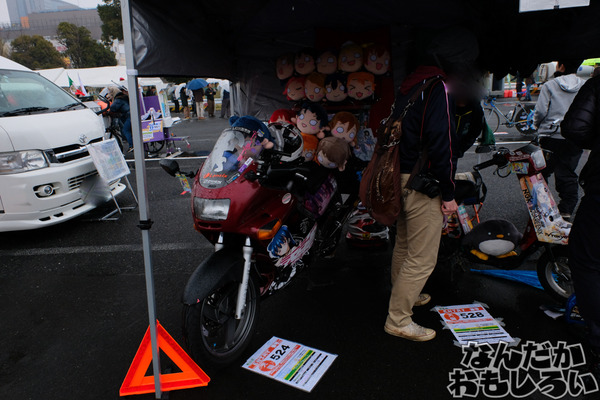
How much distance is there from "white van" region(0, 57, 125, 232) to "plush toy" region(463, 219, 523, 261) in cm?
459

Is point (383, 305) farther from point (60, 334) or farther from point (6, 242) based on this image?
point (6, 242)

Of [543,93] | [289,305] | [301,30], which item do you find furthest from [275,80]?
[543,93]

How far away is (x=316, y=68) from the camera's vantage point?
175 inches

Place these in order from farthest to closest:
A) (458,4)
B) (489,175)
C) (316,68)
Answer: (489,175), (316,68), (458,4)

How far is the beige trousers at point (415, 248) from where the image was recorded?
8.61 feet

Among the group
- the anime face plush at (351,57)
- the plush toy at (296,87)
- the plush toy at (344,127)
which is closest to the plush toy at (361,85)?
the anime face plush at (351,57)

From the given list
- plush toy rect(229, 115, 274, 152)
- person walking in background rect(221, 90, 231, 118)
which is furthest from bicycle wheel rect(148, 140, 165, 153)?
plush toy rect(229, 115, 274, 152)

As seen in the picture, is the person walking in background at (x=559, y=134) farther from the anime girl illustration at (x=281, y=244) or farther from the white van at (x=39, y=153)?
the white van at (x=39, y=153)

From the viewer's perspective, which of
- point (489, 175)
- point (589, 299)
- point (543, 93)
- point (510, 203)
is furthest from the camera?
point (489, 175)

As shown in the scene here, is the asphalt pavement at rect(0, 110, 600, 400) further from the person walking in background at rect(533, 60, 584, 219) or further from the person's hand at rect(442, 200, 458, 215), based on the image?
the person's hand at rect(442, 200, 458, 215)

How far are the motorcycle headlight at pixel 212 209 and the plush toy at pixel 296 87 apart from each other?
7.85ft

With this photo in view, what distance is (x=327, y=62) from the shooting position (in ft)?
14.3

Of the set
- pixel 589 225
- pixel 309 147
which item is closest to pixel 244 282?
pixel 309 147

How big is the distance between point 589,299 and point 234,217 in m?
2.14
